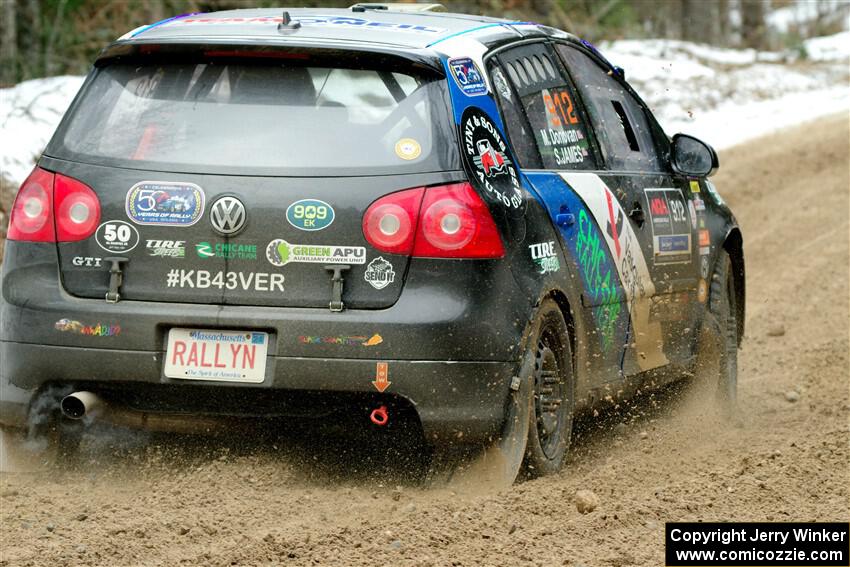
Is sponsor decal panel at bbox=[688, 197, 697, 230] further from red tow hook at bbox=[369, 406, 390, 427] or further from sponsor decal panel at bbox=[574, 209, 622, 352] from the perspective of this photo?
red tow hook at bbox=[369, 406, 390, 427]

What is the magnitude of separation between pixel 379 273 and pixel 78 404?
3.71ft

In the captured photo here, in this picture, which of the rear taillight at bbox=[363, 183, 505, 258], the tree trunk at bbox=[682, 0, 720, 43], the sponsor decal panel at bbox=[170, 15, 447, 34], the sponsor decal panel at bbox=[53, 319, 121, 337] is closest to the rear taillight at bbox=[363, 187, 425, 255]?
the rear taillight at bbox=[363, 183, 505, 258]

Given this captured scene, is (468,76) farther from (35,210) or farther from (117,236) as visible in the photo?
(35,210)

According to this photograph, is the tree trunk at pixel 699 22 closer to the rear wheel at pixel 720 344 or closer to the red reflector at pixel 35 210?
the rear wheel at pixel 720 344

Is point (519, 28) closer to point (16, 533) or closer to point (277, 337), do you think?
point (277, 337)

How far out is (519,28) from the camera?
6055mm

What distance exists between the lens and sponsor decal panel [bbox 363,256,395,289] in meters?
4.85

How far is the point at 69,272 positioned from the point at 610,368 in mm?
2301

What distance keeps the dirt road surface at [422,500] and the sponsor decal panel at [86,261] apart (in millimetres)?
795

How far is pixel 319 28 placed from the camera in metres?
5.26

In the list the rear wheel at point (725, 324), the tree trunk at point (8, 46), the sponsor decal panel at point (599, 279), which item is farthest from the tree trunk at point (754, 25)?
the sponsor decal panel at point (599, 279)

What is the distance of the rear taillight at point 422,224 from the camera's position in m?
4.85

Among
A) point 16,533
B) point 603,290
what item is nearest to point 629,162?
point 603,290

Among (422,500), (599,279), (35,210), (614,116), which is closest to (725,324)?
(614,116)
